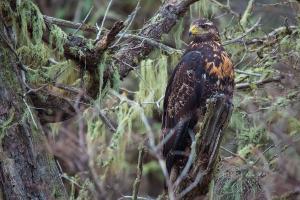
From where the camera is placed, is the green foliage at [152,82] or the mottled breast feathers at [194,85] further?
the green foliage at [152,82]

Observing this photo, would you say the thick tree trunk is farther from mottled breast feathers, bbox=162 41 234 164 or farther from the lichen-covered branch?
mottled breast feathers, bbox=162 41 234 164

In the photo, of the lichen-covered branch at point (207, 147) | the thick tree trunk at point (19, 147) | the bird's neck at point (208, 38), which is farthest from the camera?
the bird's neck at point (208, 38)

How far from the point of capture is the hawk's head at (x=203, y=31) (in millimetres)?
6266

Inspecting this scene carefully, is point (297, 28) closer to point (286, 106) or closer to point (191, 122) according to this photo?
point (286, 106)

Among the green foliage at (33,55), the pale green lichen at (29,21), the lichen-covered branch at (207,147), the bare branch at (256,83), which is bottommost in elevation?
the bare branch at (256,83)

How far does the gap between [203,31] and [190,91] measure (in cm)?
62

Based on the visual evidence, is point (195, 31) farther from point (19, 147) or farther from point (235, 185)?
point (19, 147)

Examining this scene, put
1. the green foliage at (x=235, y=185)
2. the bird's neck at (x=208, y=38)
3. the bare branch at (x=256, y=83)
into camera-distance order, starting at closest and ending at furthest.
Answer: the green foliage at (x=235, y=185) < the bare branch at (x=256, y=83) < the bird's neck at (x=208, y=38)

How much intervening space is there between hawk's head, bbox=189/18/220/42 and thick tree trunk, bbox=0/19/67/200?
1710mm

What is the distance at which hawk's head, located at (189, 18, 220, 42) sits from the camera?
6.27 meters

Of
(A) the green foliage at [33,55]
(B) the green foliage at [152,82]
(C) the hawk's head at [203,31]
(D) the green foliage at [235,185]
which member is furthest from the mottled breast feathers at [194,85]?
(A) the green foliage at [33,55]

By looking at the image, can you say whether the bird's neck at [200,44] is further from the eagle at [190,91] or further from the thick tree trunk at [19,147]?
the thick tree trunk at [19,147]

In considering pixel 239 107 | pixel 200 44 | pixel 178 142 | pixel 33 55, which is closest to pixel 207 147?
pixel 178 142

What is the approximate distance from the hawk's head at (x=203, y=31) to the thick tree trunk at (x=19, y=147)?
5.61 ft
